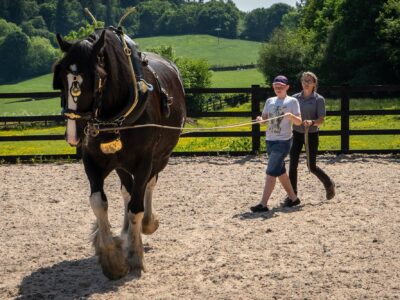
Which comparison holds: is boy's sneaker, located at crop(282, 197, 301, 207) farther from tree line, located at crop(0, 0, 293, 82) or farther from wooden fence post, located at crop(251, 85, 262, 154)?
tree line, located at crop(0, 0, 293, 82)

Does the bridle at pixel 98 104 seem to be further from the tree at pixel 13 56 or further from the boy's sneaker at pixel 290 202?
the tree at pixel 13 56

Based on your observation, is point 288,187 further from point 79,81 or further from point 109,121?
point 79,81

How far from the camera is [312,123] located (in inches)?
329

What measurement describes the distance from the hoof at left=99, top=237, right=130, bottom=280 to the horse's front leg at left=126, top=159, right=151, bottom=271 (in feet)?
0.58

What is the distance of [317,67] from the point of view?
161ft

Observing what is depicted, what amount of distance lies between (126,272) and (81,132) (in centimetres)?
126

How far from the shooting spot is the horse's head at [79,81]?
4.87 metres

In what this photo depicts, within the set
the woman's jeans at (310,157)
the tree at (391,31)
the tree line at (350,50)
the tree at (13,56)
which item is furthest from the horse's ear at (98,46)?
the tree at (13,56)

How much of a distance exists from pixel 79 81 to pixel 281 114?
11.8ft

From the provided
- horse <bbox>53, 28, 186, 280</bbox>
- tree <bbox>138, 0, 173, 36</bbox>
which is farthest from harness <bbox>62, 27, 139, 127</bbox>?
tree <bbox>138, 0, 173, 36</bbox>

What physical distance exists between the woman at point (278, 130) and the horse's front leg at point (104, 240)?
8.97 ft

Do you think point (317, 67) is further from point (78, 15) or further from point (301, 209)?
point (78, 15)

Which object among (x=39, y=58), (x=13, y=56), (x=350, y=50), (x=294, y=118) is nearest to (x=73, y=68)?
(x=294, y=118)

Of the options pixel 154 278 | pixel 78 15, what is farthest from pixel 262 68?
pixel 78 15
